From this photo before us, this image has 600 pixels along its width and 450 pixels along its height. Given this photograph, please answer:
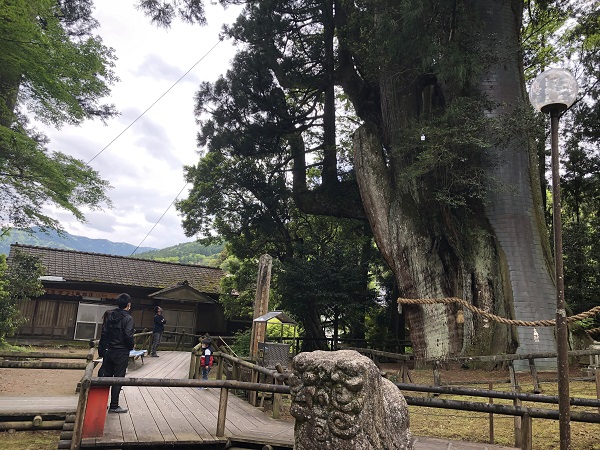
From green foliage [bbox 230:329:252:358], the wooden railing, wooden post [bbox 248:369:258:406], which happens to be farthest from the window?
the wooden railing

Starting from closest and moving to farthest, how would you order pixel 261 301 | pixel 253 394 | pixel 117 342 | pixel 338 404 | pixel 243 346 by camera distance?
pixel 338 404, pixel 117 342, pixel 253 394, pixel 261 301, pixel 243 346

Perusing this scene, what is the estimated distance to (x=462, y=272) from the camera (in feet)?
38.7

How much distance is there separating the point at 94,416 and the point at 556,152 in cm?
508

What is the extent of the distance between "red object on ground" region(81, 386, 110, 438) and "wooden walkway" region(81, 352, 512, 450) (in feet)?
0.37

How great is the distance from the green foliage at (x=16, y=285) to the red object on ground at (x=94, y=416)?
11.1 meters

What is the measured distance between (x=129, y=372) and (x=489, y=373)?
28.3 ft

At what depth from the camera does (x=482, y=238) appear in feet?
38.5

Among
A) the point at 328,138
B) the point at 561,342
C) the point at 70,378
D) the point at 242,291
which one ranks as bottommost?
the point at 70,378

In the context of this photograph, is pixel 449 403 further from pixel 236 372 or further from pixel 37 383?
pixel 37 383

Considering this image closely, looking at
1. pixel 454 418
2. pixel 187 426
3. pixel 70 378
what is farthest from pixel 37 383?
pixel 454 418

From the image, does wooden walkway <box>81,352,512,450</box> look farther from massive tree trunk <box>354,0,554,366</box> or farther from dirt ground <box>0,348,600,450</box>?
massive tree trunk <box>354,0,554,366</box>

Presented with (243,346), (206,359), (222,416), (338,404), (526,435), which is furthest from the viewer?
(243,346)

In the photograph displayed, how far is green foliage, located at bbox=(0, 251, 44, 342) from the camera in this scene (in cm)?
1338

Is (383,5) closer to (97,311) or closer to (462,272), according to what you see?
(462,272)
